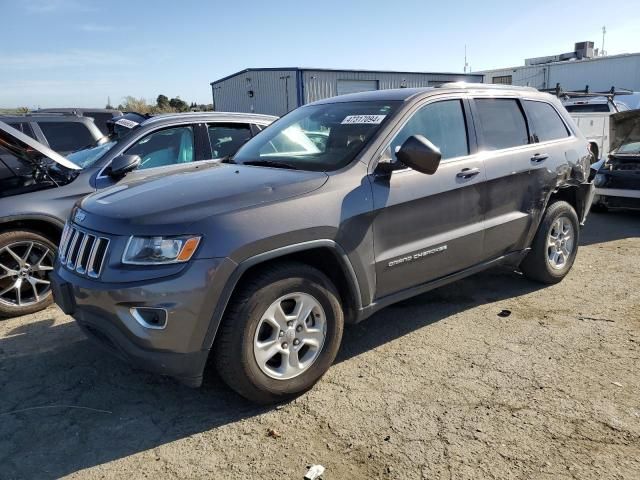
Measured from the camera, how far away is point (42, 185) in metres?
4.75

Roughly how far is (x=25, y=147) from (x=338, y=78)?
26016 mm

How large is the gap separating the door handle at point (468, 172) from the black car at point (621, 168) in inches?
205

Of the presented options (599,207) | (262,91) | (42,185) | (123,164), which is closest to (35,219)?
(42,185)

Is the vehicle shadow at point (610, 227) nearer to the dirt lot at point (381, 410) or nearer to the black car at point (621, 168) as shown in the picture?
the black car at point (621, 168)

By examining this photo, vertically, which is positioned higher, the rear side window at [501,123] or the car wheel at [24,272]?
the rear side window at [501,123]

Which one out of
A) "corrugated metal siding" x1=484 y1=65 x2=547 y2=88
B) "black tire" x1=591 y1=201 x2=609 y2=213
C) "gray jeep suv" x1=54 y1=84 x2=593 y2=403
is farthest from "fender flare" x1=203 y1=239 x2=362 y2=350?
"corrugated metal siding" x1=484 y1=65 x2=547 y2=88

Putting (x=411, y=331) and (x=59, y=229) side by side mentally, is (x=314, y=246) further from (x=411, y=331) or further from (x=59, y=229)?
(x=59, y=229)

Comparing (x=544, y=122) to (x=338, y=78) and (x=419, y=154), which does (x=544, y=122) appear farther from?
(x=338, y=78)

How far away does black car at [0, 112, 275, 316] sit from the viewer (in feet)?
14.9

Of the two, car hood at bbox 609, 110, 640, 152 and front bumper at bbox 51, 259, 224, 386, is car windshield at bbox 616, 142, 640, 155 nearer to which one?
car hood at bbox 609, 110, 640, 152

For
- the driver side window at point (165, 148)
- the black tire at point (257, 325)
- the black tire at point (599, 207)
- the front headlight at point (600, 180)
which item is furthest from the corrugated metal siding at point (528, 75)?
the black tire at point (257, 325)

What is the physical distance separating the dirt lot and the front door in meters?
0.59

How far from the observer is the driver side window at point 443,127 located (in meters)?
3.78

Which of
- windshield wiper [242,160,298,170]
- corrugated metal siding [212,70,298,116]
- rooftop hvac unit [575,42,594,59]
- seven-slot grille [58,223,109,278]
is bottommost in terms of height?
seven-slot grille [58,223,109,278]
